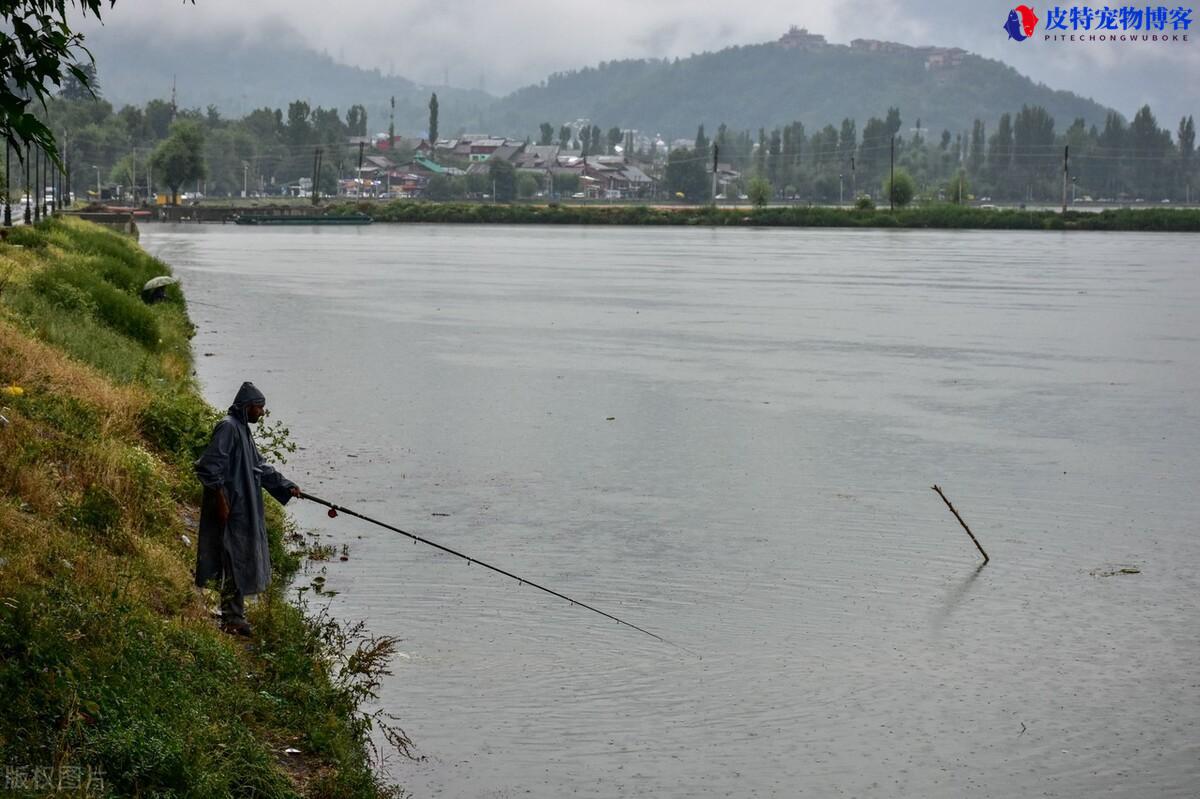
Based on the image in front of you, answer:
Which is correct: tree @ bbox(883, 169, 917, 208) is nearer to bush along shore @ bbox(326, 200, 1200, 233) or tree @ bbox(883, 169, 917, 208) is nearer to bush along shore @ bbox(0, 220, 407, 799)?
bush along shore @ bbox(326, 200, 1200, 233)

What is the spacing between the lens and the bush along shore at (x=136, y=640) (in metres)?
7.50

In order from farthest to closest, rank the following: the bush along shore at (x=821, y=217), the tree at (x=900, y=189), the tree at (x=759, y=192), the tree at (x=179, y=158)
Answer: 1. the tree at (x=179, y=158)
2. the tree at (x=759, y=192)
3. the tree at (x=900, y=189)
4. the bush along shore at (x=821, y=217)

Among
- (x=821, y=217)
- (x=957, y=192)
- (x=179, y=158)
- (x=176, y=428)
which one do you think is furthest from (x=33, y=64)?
(x=957, y=192)

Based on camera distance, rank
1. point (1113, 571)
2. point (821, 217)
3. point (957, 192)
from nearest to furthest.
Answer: point (1113, 571) < point (821, 217) < point (957, 192)

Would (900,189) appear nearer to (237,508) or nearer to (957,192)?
(957,192)

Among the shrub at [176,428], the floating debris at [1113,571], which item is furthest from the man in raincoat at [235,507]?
the floating debris at [1113,571]

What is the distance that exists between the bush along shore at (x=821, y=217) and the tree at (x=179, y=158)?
1489 centimetres

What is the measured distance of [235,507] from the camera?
1013 centimetres

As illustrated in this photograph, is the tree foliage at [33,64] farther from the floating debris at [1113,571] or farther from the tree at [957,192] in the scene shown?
Answer: the tree at [957,192]

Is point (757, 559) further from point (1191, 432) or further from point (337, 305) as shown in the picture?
point (337, 305)

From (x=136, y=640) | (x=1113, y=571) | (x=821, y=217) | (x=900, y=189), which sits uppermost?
(x=900, y=189)

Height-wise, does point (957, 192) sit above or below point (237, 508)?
above

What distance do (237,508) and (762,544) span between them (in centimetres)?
684

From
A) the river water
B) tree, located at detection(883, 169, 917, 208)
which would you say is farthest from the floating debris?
tree, located at detection(883, 169, 917, 208)
